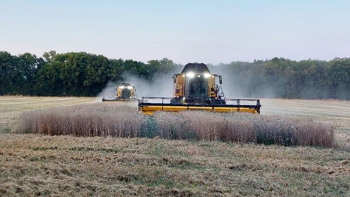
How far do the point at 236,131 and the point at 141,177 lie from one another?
4.98 meters

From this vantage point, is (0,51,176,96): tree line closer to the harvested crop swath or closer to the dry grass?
the harvested crop swath

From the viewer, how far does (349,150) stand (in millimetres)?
9672

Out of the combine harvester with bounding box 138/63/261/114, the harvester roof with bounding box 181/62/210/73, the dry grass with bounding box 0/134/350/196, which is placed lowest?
the dry grass with bounding box 0/134/350/196

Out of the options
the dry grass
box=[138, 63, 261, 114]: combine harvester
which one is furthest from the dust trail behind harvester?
the dry grass

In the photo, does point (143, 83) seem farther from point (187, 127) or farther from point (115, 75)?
point (187, 127)

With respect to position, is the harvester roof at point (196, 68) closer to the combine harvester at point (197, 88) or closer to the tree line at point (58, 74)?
the combine harvester at point (197, 88)

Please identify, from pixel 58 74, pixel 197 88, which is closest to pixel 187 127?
pixel 197 88

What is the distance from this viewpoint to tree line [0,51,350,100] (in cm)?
5856

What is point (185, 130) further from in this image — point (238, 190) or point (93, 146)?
point (238, 190)

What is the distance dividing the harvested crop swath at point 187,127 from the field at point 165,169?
732 millimetres

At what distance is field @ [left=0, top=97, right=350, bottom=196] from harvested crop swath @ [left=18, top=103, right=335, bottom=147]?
73 centimetres

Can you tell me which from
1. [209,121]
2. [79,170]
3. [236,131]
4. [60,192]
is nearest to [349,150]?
[236,131]

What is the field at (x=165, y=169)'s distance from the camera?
5.53 meters

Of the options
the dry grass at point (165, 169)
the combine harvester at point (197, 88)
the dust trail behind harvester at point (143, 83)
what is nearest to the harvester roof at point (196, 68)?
the combine harvester at point (197, 88)
